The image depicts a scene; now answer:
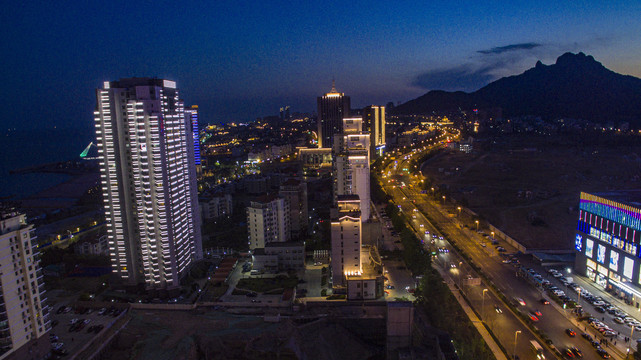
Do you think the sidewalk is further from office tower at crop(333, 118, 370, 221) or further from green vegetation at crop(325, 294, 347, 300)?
office tower at crop(333, 118, 370, 221)

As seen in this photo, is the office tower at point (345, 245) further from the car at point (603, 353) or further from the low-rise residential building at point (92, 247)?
the low-rise residential building at point (92, 247)

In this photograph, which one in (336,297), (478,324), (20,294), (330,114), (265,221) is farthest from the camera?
(330,114)

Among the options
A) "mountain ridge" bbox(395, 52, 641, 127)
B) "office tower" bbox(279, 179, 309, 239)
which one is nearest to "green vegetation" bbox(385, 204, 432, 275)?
"office tower" bbox(279, 179, 309, 239)

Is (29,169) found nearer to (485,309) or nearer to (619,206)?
(485,309)

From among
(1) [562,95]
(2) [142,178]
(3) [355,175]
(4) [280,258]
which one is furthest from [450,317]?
(1) [562,95]

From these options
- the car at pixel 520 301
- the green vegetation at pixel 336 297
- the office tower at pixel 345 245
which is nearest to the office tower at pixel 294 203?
the office tower at pixel 345 245

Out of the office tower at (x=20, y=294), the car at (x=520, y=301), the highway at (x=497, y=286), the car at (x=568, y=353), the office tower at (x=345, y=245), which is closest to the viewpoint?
the office tower at (x=20, y=294)

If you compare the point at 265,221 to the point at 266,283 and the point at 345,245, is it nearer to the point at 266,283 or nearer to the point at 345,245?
the point at 266,283
